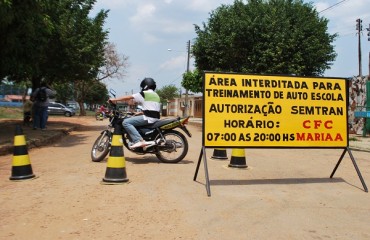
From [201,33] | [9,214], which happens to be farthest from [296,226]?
[201,33]

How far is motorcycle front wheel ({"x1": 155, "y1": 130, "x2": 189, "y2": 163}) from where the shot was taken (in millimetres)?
8609

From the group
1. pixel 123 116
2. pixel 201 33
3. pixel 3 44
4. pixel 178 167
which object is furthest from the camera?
pixel 201 33

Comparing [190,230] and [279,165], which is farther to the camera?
[279,165]

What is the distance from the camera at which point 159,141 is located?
8516mm

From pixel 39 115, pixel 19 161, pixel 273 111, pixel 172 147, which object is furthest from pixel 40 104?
pixel 273 111

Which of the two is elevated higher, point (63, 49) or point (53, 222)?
point (63, 49)

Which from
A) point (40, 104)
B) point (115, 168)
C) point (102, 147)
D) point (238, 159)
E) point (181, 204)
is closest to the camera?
point (181, 204)

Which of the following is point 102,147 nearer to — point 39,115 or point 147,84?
point 147,84

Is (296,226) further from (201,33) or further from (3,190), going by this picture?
(201,33)

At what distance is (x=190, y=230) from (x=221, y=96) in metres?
2.56

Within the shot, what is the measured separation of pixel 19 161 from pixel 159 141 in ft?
9.45

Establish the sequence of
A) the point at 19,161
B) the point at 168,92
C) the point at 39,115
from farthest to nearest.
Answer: the point at 168,92 < the point at 39,115 < the point at 19,161

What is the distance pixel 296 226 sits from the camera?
4.49 meters

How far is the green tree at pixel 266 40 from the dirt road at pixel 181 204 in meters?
13.3
